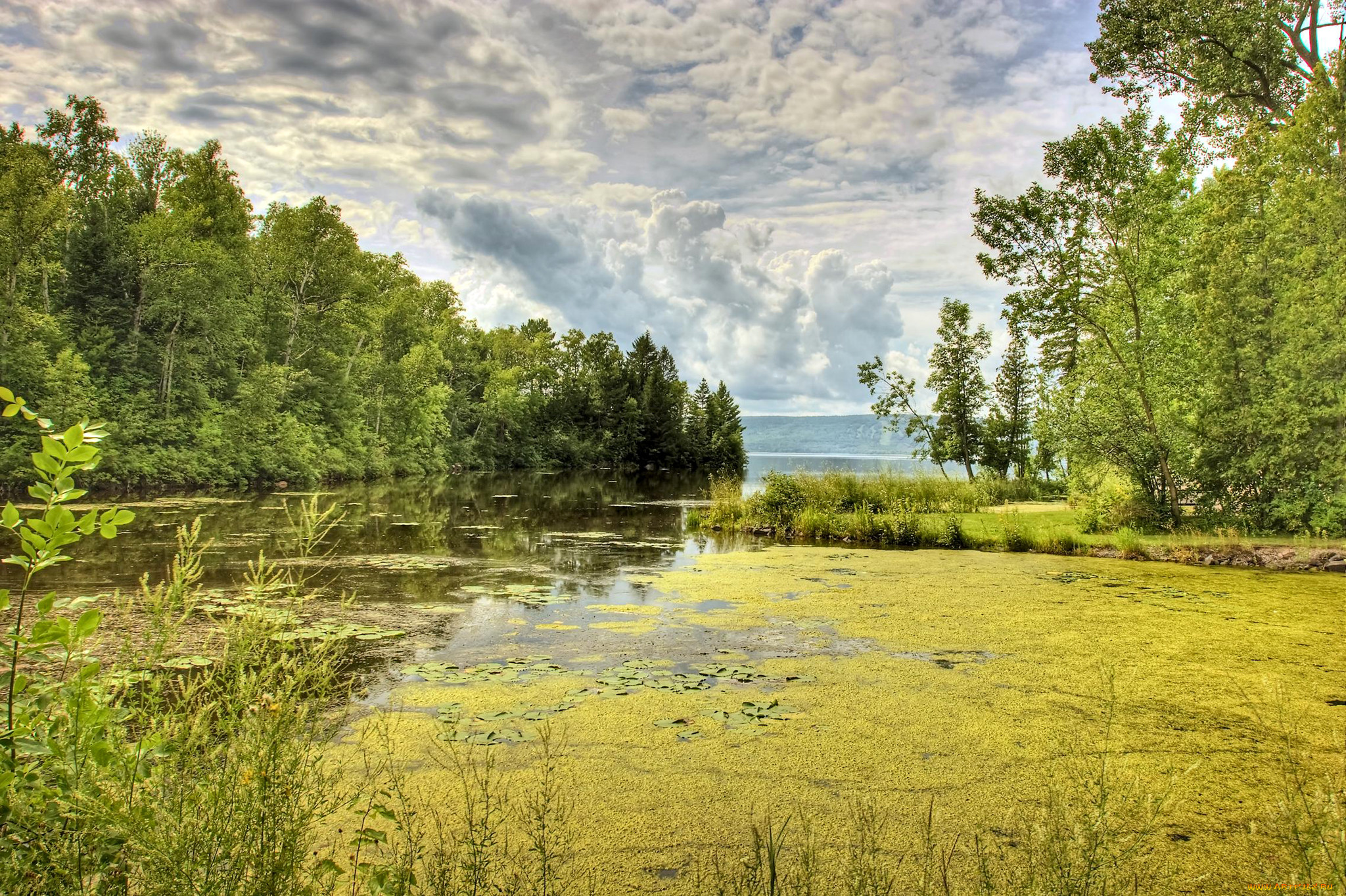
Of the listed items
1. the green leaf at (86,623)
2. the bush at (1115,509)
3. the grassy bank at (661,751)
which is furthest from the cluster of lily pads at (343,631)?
the bush at (1115,509)

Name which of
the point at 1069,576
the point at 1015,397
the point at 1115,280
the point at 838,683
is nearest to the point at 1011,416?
the point at 1015,397

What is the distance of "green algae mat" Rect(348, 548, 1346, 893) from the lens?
130 inches

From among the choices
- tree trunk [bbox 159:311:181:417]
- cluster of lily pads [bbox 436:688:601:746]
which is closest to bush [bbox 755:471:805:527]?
cluster of lily pads [bbox 436:688:601:746]

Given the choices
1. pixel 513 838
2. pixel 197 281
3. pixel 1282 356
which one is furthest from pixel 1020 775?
pixel 197 281

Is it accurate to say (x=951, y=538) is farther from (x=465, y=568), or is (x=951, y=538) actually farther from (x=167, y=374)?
(x=167, y=374)

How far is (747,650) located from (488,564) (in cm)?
621

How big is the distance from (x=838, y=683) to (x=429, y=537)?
11.2 m

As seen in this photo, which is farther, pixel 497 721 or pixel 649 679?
pixel 649 679

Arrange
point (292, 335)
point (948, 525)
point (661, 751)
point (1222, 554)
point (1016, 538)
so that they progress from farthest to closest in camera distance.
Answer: point (292, 335) < point (948, 525) < point (1016, 538) < point (1222, 554) < point (661, 751)

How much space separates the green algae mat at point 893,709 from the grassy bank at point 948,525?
239cm

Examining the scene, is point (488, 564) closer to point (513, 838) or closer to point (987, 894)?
point (513, 838)

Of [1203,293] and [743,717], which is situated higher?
[1203,293]

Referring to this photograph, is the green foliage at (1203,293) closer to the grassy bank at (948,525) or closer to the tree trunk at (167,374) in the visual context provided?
the grassy bank at (948,525)

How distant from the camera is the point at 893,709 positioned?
4.76 metres
